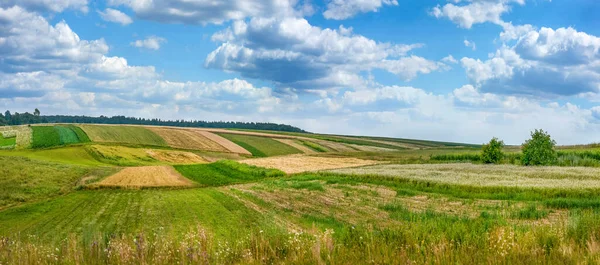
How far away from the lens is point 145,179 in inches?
1918

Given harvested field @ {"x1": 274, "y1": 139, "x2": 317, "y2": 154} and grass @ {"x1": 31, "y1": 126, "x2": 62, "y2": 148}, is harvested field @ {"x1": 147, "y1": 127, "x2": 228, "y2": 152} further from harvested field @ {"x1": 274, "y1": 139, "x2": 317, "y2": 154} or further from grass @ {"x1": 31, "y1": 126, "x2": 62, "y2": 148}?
grass @ {"x1": 31, "y1": 126, "x2": 62, "y2": 148}

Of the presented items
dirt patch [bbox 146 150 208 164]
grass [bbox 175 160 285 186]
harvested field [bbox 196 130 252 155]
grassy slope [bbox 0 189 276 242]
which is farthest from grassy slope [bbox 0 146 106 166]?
grassy slope [bbox 0 189 276 242]

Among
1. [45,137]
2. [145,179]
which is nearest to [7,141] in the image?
[45,137]

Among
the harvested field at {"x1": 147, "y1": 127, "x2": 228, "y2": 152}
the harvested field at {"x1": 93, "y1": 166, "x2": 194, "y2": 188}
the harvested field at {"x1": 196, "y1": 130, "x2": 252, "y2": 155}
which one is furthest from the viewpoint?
the harvested field at {"x1": 196, "y1": 130, "x2": 252, "y2": 155}

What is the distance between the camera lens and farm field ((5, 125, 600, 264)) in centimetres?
941

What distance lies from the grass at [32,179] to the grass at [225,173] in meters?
11.6

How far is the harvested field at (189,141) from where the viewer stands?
94375 millimetres

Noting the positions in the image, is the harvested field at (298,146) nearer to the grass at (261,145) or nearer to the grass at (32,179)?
the grass at (261,145)

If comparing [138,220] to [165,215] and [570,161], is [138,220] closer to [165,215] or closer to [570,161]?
[165,215]

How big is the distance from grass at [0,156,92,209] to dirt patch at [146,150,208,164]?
2305 centimetres

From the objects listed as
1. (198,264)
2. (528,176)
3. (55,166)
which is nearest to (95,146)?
(55,166)

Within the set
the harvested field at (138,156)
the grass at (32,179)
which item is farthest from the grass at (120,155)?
the grass at (32,179)

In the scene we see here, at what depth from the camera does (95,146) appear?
3056 inches

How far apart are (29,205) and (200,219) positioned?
14.1 metres
